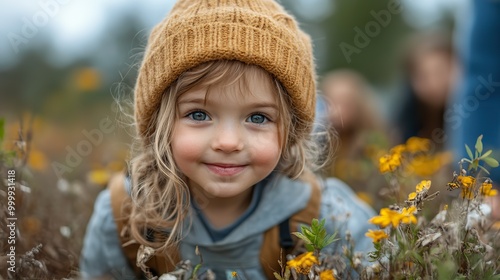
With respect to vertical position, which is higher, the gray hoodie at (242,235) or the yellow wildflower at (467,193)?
the yellow wildflower at (467,193)

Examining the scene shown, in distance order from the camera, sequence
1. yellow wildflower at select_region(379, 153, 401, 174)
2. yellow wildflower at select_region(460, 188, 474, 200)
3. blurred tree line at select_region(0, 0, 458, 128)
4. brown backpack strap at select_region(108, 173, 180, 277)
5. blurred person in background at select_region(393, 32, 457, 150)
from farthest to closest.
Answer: blurred person in background at select_region(393, 32, 457, 150), blurred tree line at select_region(0, 0, 458, 128), brown backpack strap at select_region(108, 173, 180, 277), yellow wildflower at select_region(379, 153, 401, 174), yellow wildflower at select_region(460, 188, 474, 200)

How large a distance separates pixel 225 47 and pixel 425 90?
16.1ft

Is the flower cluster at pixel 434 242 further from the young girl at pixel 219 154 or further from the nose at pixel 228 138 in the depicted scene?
the nose at pixel 228 138

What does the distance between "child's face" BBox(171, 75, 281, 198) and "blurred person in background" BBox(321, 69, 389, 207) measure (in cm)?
74

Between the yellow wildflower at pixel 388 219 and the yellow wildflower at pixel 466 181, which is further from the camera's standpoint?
the yellow wildflower at pixel 466 181

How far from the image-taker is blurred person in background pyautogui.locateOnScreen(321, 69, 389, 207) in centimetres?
402

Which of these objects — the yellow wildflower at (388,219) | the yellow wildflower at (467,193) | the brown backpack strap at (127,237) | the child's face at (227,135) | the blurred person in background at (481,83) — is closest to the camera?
the yellow wildflower at (388,219)

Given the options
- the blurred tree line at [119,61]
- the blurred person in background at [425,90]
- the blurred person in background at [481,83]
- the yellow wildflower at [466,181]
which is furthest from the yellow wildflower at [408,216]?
the blurred person in background at [425,90]

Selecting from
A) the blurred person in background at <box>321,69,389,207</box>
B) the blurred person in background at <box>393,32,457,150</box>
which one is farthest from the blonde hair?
the blurred person in background at <box>393,32,457,150</box>

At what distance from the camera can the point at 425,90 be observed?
6.73 m

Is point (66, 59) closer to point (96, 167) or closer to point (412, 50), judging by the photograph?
point (412, 50)

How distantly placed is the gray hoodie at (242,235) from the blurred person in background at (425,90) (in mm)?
3534

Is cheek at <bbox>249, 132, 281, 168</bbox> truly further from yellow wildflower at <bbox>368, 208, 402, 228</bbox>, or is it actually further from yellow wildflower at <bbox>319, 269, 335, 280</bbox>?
yellow wildflower at <bbox>368, 208, 402, 228</bbox>

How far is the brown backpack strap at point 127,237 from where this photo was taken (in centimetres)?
264
